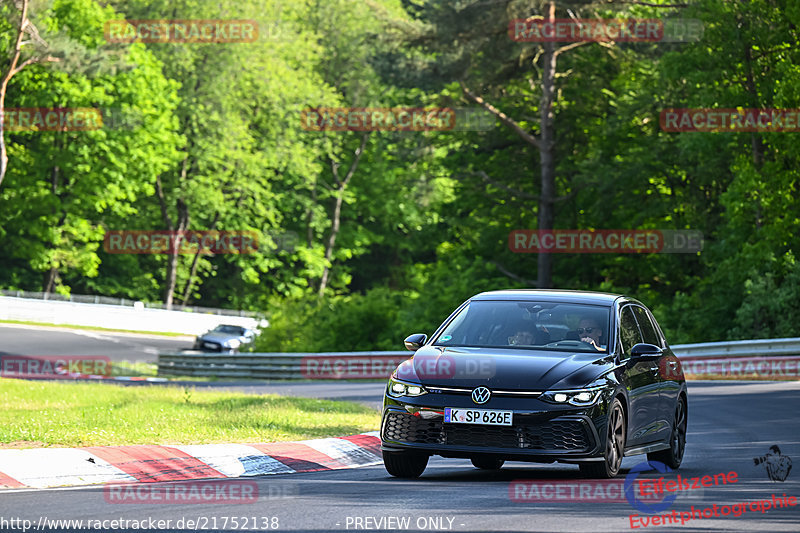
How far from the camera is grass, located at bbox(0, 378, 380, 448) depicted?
12914 millimetres

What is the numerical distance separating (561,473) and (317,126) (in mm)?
63810

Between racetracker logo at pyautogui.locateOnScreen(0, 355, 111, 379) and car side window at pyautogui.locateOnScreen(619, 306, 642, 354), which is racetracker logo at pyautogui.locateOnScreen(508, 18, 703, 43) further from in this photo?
car side window at pyautogui.locateOnScreen(619, 306, 642, 354)

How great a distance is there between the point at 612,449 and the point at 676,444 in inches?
87.0

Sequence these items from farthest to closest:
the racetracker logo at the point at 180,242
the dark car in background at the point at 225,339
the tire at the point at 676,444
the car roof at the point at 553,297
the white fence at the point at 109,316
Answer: the racetracker logo at the point at 180,242 < the white fence at the point at 109,316 < the dark car in background at the point at 225,339 < the tire at the point at 676,444 < the car roof at the point at 553,297

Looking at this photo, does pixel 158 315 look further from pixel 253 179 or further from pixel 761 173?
pixel 761 173

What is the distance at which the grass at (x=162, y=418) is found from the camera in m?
12.9

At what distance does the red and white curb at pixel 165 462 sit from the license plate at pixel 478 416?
218 centimetres

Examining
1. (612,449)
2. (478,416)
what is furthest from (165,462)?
(612,449)

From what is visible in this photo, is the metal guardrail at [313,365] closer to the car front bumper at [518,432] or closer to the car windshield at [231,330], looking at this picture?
the car windshield at [231,330]

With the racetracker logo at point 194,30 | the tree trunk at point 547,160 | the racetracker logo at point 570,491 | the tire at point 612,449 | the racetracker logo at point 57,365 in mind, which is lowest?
the racetracker logo at point 57,365

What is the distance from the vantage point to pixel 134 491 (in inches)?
381

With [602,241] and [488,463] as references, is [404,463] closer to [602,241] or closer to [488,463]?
[488,463]

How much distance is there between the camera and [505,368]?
10281 millimetres

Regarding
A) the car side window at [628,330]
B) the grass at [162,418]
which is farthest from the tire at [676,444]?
the grass at [162,418]
